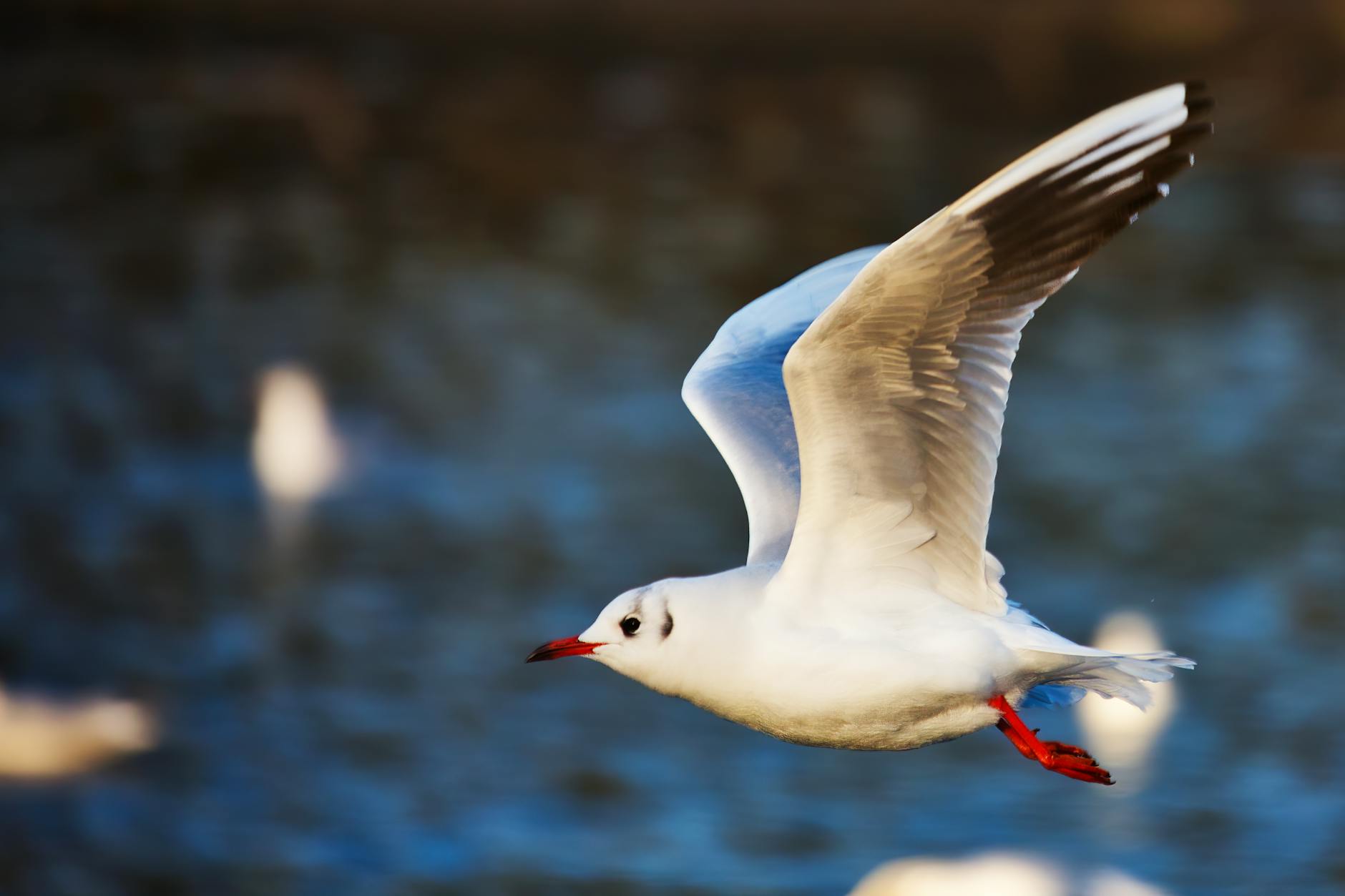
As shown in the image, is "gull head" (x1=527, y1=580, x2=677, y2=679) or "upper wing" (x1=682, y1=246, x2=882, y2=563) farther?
"upper wing" (x1=682, y1=246, x2=882, y2=563)

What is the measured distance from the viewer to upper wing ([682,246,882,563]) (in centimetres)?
595

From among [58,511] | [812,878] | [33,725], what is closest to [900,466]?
[812,878]

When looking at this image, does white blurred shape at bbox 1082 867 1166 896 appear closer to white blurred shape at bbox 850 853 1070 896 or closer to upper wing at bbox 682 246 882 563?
white blurred shape at bbox 850 853 1070 896

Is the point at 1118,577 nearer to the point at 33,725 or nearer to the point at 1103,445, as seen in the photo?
the point at 1103,445

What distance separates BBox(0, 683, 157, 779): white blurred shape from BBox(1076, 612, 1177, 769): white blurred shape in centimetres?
656

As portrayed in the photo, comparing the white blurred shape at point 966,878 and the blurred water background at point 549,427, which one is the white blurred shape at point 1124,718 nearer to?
the blurred water background at point 549,427

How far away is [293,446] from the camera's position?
56.5ft

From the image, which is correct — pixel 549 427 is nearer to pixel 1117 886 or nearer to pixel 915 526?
pixel 1117 886

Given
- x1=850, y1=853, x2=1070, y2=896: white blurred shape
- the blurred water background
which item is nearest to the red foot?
x1=850, y1=853, x2=1070, y2=896: white blurred shape

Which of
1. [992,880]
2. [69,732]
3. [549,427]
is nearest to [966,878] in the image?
[992,880]

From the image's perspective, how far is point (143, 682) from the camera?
47.2ft

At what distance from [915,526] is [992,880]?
6.32m

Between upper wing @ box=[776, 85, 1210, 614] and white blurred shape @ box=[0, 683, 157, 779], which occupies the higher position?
white blurred shape @ box=[0, 683, 157, 779]

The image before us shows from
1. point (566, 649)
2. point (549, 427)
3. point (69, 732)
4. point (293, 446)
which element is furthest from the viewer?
point (549, 427)
